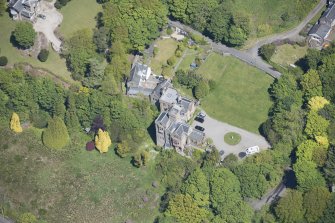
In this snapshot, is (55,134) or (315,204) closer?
(315,204)

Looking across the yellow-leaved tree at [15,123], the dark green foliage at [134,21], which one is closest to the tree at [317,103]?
the dark green foliage at [134,21]

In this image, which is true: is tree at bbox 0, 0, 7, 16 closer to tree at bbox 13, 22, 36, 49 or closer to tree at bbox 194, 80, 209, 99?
tree at bbox 13, 22, 36, 49

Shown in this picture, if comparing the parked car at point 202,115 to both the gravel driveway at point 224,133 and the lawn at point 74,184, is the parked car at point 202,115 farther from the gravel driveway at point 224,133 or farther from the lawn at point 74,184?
the lawn at point 74,184

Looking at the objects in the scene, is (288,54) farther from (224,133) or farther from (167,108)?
(167,108)

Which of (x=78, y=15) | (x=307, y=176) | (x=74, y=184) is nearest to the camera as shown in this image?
(x=307, y=176)

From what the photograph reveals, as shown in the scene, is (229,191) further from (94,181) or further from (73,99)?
(73,99)

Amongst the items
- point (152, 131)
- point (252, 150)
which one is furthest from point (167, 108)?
point (252, 150)
